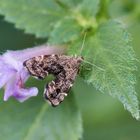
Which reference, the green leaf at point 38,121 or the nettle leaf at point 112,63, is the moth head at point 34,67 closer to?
the nettle leaf at point 112,63

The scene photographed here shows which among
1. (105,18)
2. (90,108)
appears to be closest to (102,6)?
(105,18)

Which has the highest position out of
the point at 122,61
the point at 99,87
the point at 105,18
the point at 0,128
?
the point at 105,18

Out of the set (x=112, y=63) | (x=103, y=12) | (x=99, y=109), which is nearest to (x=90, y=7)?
(x=103, y=12)

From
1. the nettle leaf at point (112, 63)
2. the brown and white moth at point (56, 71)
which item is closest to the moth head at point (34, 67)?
the brown and white moth at point (56, 71)

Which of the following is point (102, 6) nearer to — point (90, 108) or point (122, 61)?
point (122, 61)

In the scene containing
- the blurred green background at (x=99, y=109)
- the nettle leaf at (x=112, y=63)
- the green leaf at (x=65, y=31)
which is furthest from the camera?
the blurred green background at (x=99, y=109)

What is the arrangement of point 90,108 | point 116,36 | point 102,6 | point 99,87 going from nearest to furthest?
point 99,87 → point 116,36 → point 102,6 → point 90,108

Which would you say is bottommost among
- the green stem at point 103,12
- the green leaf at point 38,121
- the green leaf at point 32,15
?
the green leaf at point 38,121
